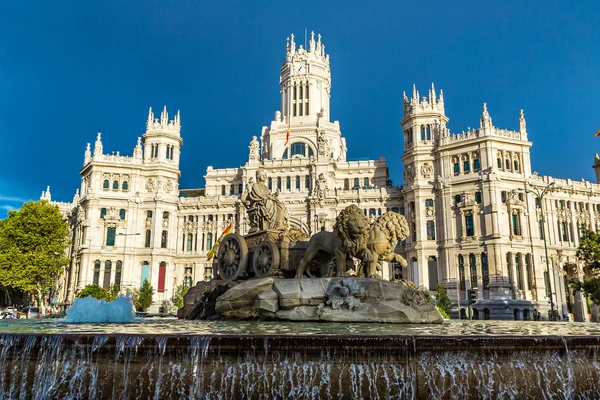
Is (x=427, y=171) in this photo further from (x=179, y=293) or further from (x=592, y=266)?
(x=179, y=293)

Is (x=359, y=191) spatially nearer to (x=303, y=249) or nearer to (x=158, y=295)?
(x=158, y=295)

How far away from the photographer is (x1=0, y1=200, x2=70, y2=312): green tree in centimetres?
5644

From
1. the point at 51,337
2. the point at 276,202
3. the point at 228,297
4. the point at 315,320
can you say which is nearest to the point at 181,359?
the point at 51,337

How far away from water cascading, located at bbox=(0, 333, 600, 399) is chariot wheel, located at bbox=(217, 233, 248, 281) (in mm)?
10455

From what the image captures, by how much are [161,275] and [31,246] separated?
17.8 metres

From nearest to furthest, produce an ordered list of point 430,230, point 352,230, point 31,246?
point 352,230, point 31,246, point 430,230

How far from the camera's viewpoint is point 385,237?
58.9ft

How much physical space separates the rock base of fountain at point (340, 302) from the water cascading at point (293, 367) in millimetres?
5660

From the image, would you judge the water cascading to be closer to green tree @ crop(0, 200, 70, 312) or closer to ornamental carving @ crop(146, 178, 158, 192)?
green tree @ crop(0, 200, 70, 312)

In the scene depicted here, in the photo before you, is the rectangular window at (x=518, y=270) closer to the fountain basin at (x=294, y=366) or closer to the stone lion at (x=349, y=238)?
the stone lion at (x=349, y=238)

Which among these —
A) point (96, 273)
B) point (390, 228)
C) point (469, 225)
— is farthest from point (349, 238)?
point (96, 273)

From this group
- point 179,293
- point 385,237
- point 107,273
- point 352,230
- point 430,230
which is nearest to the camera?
point 352,230

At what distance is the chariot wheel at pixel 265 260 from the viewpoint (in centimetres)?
1825

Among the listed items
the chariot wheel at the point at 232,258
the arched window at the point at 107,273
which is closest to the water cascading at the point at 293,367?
the chariot wheel at the point at 232,258
